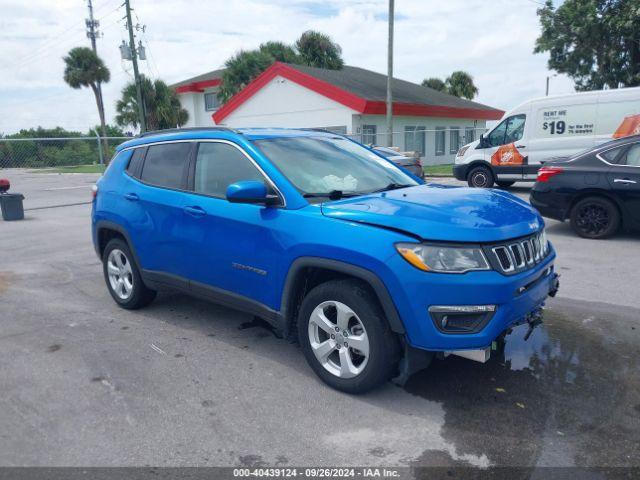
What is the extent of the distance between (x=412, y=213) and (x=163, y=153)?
8.59ft

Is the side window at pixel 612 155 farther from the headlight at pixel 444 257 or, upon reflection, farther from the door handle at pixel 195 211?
the door handle at pixel 195 211

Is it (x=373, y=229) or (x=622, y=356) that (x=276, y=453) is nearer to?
(x=373, y=229)

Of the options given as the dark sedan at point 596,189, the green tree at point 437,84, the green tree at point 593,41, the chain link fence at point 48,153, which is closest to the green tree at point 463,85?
the green tree at point 437,84

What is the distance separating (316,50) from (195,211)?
3117cm

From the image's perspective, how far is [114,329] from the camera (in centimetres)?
481

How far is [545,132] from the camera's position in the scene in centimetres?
1323

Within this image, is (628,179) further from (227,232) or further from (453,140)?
(453,140)

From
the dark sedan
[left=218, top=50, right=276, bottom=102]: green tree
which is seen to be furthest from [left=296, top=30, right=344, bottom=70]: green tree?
the dark sedan

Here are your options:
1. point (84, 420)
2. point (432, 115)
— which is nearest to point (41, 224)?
point (84, 420)

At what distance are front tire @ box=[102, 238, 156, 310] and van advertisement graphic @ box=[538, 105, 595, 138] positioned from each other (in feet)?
36.7

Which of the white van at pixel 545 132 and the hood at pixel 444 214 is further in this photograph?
the white van at pixel 545 132

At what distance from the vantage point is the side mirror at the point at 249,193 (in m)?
3.59

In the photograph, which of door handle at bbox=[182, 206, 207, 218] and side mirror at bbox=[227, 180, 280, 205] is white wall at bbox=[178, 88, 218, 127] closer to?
door handle at bbox=[182, 206, 207, 218]

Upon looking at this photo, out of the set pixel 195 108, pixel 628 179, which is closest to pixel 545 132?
pixel 628 179
